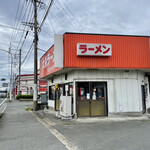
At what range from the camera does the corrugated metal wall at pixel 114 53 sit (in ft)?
31.8

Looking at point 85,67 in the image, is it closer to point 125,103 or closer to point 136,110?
point 125,103

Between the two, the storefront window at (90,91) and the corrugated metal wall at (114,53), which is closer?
the corrugated metal wall at (114,53)

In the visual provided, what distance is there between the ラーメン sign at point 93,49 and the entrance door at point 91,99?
6.75 ft

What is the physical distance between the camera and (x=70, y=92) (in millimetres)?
11039

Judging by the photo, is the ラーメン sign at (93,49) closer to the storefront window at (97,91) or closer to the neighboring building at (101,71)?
the neighboring building at (101,71)

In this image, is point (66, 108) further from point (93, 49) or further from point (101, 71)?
point (93, 49)

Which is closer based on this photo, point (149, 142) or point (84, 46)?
point (149, 142)

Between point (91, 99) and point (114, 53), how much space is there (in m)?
3.26

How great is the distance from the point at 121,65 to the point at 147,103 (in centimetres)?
422

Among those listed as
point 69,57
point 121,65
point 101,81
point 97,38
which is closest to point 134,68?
point 121,65

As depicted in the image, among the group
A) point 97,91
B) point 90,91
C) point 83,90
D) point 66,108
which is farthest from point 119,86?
point 66,108

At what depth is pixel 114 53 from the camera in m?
10.1

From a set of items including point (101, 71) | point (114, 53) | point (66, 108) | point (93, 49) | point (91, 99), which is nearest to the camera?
point (93, 49)

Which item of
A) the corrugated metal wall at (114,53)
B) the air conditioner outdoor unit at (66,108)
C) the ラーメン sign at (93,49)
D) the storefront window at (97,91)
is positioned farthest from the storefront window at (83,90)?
the ラーメン sign at (93,49)
